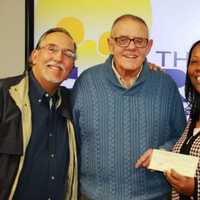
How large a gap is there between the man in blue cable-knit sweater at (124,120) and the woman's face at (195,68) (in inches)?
4.9

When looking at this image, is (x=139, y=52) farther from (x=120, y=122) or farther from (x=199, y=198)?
(x=199, y=198)

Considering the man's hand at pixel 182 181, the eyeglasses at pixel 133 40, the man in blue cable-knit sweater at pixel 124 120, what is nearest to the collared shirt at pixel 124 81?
the man in blue cable-knit sweater at pixel 124 120

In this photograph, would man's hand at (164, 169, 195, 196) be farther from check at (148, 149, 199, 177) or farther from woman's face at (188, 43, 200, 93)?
woman's face at (188, 43, 200, 93)

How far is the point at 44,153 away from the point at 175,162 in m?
0.60

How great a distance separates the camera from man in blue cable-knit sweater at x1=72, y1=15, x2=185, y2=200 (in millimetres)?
1726

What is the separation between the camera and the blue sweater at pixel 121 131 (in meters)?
1.72

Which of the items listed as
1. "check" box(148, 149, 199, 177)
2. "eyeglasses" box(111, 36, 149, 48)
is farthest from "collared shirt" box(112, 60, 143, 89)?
"check" box(148, 149, 199, 177)

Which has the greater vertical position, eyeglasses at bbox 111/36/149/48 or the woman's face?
eyeglasses at bbox 111/36/149/48

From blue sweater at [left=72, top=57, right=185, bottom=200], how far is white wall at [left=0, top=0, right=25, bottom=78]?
76 centimetres

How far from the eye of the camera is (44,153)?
5.44ft

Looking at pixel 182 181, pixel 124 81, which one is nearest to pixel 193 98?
pixel 124 81

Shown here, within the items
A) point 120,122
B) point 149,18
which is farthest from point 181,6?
point 120,122

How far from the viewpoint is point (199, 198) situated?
1.54m

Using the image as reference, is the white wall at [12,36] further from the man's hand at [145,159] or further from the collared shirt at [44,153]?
the man's hand at [145,159]
